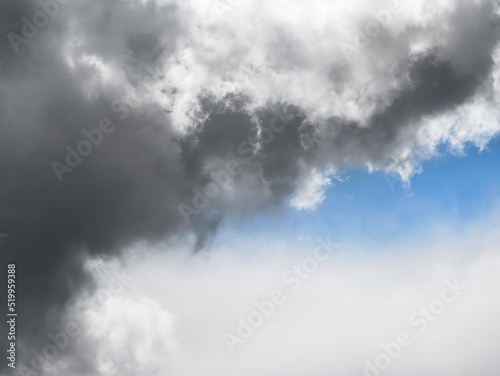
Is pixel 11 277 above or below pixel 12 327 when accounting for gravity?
above

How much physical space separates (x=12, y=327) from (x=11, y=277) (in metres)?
13.7

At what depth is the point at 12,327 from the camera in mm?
85312

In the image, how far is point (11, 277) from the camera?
8500 cm
